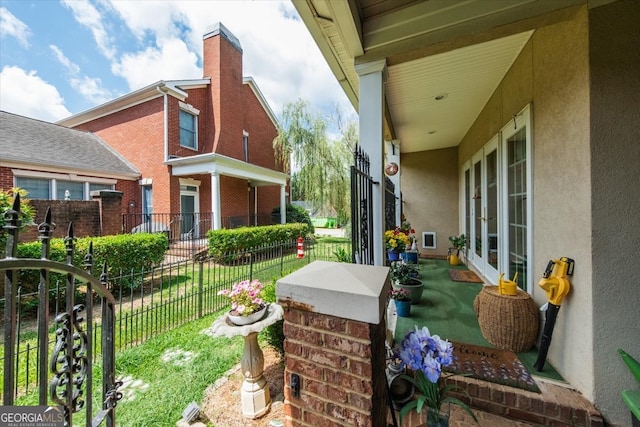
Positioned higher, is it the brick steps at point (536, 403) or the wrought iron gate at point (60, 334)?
the wrought iron gate at point (60, 334)

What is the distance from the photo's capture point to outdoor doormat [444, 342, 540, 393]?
72.9 inches

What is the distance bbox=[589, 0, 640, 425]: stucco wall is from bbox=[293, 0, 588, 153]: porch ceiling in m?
0.36

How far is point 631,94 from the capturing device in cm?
158

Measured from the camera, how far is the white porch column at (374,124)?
2346 mm

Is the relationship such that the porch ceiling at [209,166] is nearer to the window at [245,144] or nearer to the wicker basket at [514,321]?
the window at [245,144]

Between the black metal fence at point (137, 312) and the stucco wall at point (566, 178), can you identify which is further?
the black metal fence at point (137, 312)

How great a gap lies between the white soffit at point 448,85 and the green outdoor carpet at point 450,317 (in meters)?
2.82

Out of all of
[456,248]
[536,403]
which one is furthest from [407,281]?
[456,248]

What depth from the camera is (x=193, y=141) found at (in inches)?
420

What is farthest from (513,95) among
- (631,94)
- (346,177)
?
(346,177)

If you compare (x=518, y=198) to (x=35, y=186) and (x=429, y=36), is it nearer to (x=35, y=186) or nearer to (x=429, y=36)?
(x=429, y=36)

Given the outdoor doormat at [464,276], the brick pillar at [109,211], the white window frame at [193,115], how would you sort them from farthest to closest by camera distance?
the white window frame at [193,115] → the brick pillar at [109,211] → the outdoor doormat at [464,276]

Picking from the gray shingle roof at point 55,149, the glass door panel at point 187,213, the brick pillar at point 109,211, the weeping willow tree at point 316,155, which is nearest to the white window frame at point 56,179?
the gray shingle roof at point 55,149

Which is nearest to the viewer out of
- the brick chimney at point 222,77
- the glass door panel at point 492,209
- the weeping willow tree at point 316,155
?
the glass door panel at point 492,209
